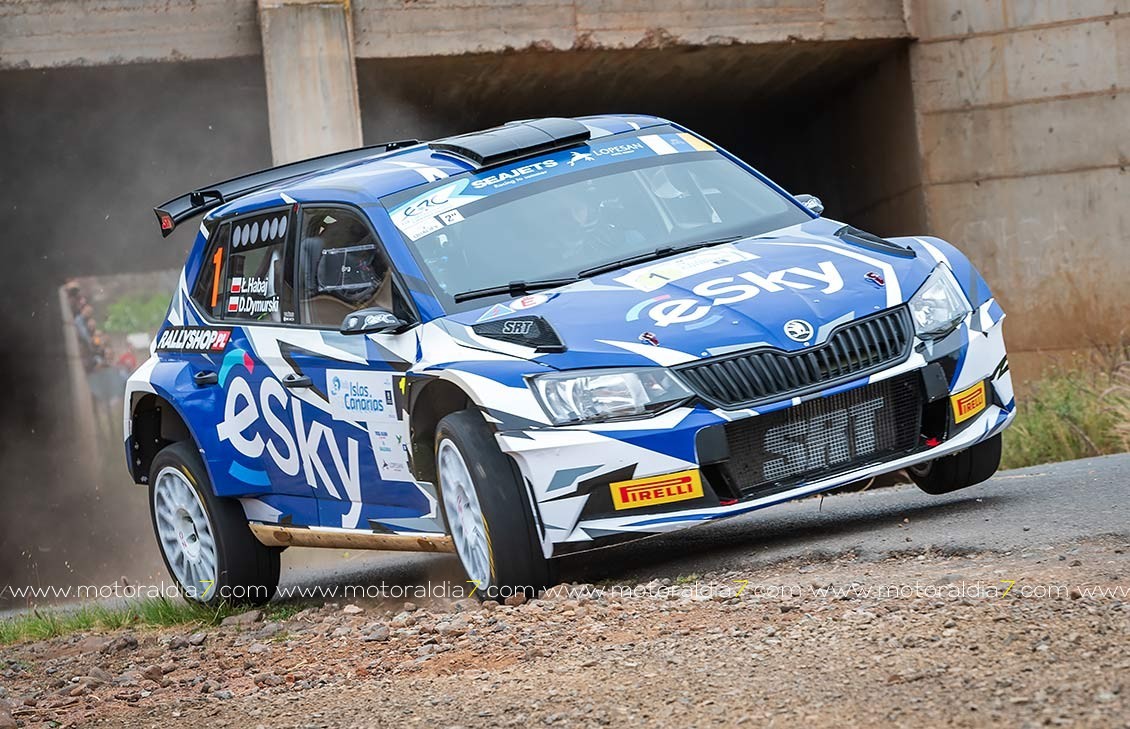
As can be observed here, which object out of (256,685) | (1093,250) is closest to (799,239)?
(256,685)

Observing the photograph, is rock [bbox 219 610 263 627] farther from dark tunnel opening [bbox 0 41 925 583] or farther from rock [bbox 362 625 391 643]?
dark tunnel opening [bbox 0 41 925 583]

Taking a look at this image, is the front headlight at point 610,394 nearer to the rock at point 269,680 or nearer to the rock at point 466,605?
the rock at point 466,605

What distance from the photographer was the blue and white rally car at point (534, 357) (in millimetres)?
5789

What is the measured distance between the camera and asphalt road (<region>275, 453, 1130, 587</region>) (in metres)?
6.02

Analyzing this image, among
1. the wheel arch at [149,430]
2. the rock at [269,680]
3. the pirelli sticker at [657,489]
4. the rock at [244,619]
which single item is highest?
the wheel arch at [149,430]

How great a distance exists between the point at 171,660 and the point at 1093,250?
10.1 meters

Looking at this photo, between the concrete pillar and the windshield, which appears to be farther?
the concrete pillar

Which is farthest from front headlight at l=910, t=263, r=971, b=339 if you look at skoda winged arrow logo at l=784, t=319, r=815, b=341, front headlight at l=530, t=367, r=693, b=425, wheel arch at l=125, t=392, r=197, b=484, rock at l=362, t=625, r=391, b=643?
wheel arch at l=125, t=392, r=197, b=484

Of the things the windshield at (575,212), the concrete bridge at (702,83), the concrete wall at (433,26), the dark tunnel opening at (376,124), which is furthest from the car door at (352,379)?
the dark tunnel opening at (376,124)

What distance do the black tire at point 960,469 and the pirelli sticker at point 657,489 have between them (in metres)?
1.46

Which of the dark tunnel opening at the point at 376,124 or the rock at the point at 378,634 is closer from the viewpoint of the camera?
the rock at the point at 378,634

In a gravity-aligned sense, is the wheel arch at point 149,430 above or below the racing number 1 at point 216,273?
below

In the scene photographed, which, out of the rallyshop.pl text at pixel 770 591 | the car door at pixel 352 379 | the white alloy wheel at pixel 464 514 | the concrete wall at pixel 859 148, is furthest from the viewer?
the concrete wall at pixel 859 148

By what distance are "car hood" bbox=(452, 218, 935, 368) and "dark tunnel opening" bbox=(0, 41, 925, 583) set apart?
26.0ft
